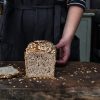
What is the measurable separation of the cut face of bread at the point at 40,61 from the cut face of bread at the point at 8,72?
0.05 metres

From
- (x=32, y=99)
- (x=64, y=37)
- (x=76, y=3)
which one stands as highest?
(x=76, y=3)

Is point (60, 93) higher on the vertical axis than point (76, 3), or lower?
lower

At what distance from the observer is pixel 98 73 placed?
1474 millimetres

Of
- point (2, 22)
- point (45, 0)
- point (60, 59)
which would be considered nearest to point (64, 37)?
point (60, 59)

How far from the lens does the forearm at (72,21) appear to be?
1.63 meters

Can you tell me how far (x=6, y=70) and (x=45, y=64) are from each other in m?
0.14

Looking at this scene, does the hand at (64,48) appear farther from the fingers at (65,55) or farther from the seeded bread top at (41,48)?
the seeded bread top at (41,48)

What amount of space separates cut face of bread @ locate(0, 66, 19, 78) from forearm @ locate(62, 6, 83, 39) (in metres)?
0.29

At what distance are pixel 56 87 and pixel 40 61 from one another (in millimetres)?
177

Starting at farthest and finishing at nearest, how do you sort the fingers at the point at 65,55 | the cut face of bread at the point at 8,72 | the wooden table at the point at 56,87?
the fingers at the point at 65,55
the cut face of bread at the point at 8,72
the wooden table at the point at 56,87

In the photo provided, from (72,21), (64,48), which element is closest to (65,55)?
(64,48)

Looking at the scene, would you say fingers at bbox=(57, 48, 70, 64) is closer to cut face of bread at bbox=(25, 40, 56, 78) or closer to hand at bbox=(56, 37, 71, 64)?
hand at bbox=(56, 37, 71, 64)

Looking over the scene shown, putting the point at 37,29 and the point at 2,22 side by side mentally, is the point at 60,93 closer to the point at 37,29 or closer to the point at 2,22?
the point at 37,29

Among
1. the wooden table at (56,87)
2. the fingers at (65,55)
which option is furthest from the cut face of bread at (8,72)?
the fingers at (65,55)
